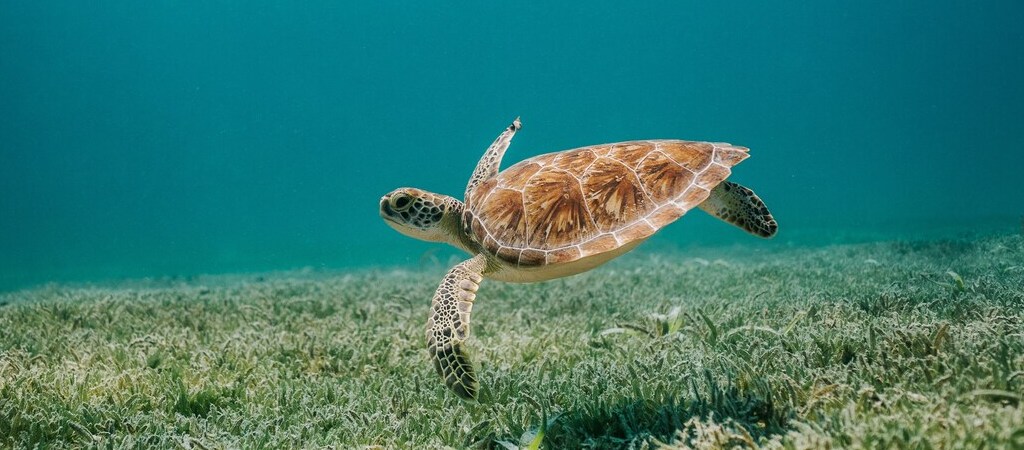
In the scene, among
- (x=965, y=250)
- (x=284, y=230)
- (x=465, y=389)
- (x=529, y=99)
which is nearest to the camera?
(x=465, y=389)

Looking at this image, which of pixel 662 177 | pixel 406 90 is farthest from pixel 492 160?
pixel 406 90

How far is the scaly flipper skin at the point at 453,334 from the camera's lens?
3.03 meters

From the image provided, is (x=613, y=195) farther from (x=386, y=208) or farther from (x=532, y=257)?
(x=386, y=208)

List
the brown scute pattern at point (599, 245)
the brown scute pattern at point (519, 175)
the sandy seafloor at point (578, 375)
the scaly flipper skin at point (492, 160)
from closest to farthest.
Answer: the sandy seafloor at point (578, 375) → the brown scute pattern at point (599, 245) → the brown scute pattern at point (519, 175) → the scaly flipper skin at point (492, 160)

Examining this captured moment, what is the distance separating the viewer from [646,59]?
127 m

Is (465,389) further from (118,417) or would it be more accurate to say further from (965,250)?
(965,250)

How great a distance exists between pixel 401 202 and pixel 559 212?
1.11 meters

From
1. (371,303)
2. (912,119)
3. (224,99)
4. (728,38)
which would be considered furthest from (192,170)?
(912,119)

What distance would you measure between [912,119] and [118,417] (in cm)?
13573

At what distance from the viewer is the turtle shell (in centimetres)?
342

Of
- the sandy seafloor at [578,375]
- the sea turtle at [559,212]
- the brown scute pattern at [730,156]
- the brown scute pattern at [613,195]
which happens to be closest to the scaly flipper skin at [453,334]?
the sea turtle at [559,212]

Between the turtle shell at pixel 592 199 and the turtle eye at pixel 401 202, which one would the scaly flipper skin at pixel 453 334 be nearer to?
the turtle shell at pixel 592 199

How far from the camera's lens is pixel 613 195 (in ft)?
11.7

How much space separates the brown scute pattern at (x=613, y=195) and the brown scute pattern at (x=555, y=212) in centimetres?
7
